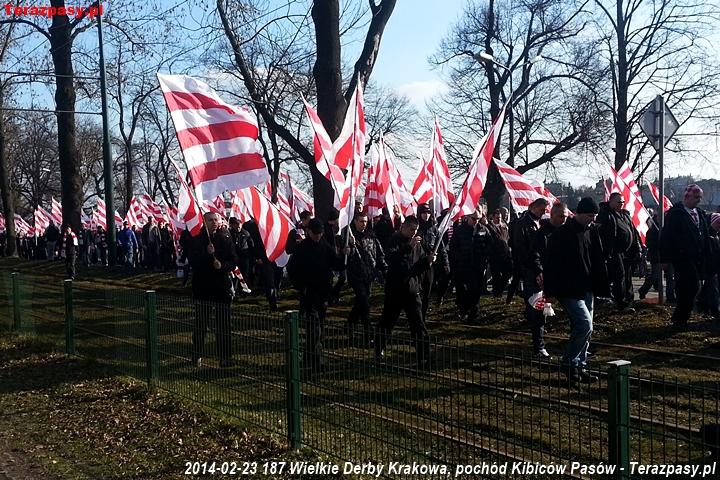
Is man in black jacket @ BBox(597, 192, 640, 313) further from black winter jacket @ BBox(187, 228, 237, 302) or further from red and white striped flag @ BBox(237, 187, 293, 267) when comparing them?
black winter jacket @ BBox(187, 228, 237, 302)

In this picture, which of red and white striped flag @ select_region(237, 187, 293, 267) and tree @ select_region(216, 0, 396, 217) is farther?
tree @ select_region(216, 0, 396, 217)

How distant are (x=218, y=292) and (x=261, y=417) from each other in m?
3.47

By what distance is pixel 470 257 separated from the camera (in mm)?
12766

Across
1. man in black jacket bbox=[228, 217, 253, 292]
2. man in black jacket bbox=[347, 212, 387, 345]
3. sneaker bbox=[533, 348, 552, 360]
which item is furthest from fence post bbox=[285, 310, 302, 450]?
man in black jacket bbox=[228, 217, 253, 292]

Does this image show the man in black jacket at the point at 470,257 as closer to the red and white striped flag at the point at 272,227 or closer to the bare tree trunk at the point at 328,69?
the red and white striped flag at the point at 272,227

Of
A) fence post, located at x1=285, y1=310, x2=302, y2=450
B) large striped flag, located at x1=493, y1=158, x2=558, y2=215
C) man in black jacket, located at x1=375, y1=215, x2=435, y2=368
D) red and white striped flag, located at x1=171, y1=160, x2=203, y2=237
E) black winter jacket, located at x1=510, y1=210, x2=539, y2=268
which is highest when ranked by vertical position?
large striped flag, located at x1=493, y1=158, x2=558, y2=215

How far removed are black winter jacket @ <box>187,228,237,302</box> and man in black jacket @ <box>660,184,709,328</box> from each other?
6.00 m

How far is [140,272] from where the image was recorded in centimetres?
2712

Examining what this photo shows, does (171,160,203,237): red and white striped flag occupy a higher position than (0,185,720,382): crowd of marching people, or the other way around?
(171,160,203,237): red and white striped flag

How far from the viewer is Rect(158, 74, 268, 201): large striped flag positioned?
905 cm

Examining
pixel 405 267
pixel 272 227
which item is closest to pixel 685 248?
pixel 405 267

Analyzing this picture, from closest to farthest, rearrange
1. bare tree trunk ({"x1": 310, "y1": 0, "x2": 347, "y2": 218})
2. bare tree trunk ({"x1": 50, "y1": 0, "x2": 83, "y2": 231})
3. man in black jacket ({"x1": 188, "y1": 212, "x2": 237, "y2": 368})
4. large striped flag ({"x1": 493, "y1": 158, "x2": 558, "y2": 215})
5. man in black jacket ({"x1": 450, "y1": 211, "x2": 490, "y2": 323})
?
man in black jacket ({"x1": 188, "y1": 212, "x2": 237, "y2": 368})
man in black jacket ({"x1": 450, "y1": 211, "x2": 490, "y2": 323})
large striped flag ({"x1": 493, "y1": 158, "x2": 558, "y2": 215})
bare tree trunk ({"x1": 310, "y1": 0, "x2": 347, "y2": 218})
bare tree trunk ({"x1": 50, "y1": 0, "x2": 83, "y2": 231})

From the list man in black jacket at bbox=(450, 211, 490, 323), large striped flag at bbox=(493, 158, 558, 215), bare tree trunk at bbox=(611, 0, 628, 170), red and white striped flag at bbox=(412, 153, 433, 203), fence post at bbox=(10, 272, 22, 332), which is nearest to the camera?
man in black jacket at bbox=(450, 211, 490, 323)

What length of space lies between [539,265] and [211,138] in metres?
4.12
